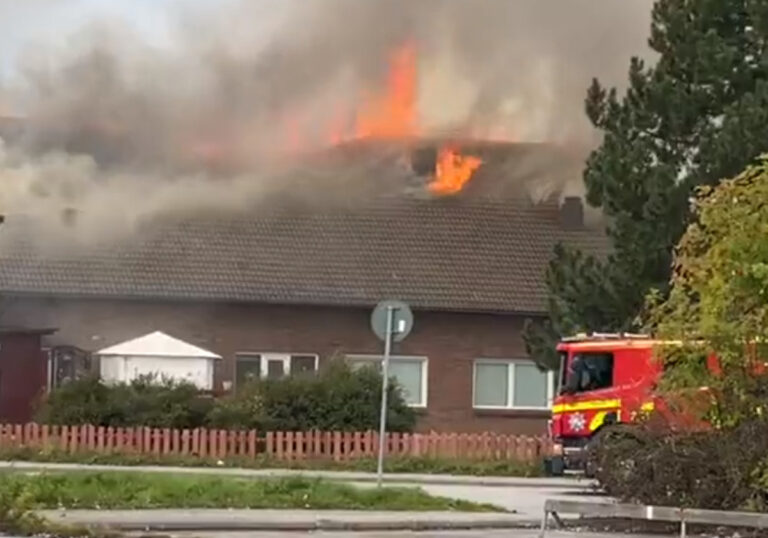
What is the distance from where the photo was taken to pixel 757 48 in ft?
109

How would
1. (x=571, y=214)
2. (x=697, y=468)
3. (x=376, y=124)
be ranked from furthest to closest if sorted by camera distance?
(x=571, y=214)
(x=376, y=124)
(x=697, y=468)

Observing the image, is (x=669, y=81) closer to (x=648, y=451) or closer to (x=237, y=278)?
(x=648, y=451)

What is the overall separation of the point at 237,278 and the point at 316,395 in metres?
8.16

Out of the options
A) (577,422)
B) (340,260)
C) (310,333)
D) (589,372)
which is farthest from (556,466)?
(340,260)

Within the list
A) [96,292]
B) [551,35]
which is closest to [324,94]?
[551,35]

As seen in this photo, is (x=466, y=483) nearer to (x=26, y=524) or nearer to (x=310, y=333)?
(x=26, y=524)

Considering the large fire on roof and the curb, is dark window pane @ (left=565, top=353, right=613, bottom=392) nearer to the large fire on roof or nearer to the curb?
the large fire on roof

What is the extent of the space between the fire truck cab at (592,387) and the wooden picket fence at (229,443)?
435 cm

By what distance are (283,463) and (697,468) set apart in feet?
45.2

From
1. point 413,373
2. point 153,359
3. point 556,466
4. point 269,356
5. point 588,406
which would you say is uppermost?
point 269,356

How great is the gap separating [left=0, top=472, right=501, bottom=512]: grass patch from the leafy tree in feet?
33.6

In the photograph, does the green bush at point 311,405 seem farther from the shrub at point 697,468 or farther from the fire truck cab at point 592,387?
the shrub at point 697,468

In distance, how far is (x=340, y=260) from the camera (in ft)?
149

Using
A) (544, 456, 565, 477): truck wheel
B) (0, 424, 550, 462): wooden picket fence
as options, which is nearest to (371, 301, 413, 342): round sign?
(544, 456, 565, 477): truck wheel
